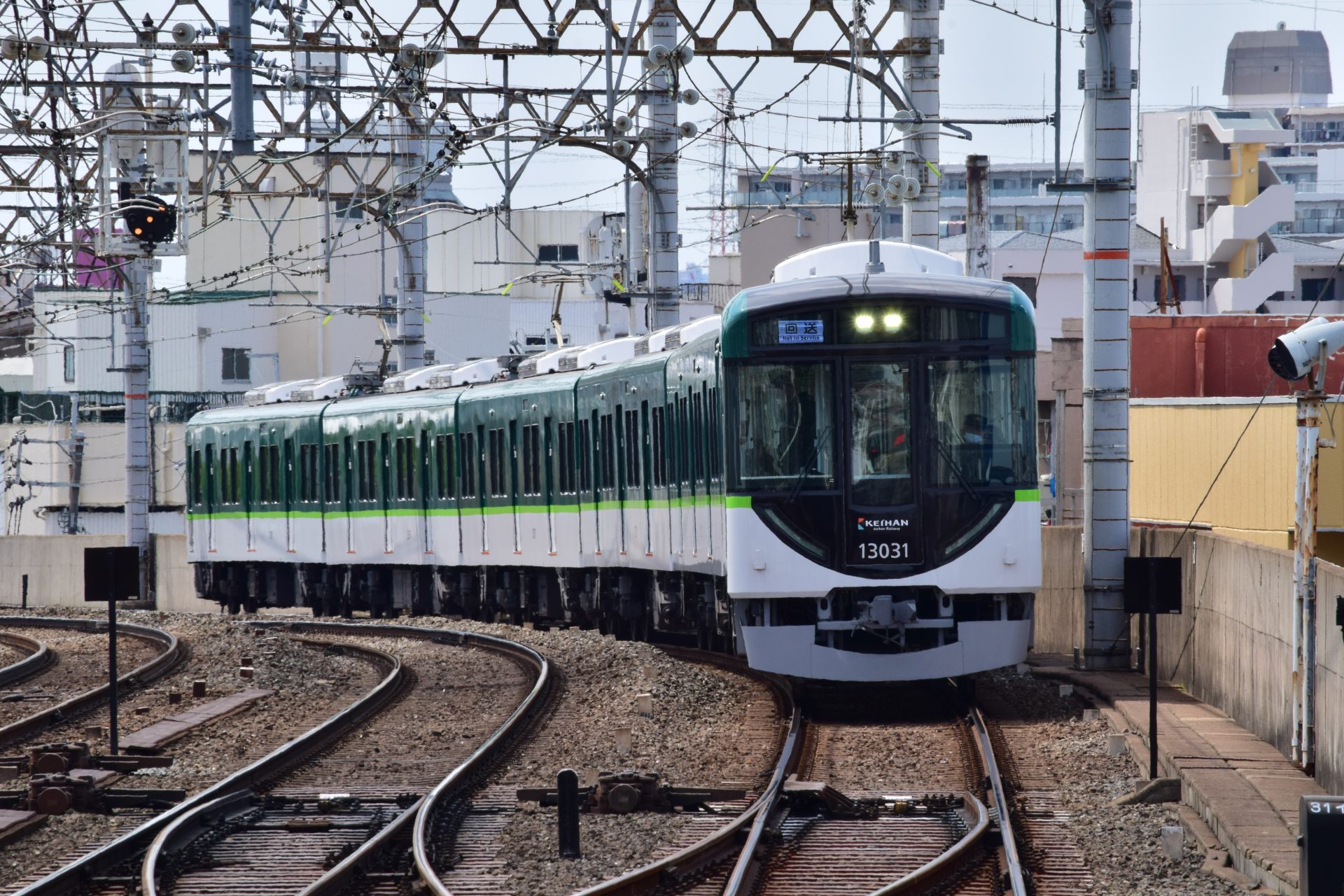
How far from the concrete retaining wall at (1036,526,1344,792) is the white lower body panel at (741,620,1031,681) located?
62.2 inches

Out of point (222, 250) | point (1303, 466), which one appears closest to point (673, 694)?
point (1303, 466)

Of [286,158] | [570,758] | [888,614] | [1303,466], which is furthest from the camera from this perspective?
[286,158]

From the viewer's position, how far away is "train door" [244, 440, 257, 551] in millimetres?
29766

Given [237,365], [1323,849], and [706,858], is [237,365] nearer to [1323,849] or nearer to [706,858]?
[706,858]

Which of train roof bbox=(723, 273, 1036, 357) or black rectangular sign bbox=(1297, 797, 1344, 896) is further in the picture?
train roof bbox=(723, 273, 1036, 357)

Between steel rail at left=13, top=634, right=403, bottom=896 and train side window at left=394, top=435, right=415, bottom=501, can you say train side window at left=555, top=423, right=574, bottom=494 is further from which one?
train side window at left=394, top=435, right=415, bottom=501

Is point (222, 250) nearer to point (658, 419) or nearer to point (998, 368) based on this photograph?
point (658, 419)

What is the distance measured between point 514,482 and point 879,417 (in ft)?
30.3

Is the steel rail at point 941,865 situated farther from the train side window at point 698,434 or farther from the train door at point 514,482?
the train door at point 514,482

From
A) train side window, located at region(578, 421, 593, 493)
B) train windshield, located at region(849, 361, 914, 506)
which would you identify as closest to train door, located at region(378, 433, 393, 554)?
train side window, located at region(578, 421, 593, 493)

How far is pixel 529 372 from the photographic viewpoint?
75.1 ft

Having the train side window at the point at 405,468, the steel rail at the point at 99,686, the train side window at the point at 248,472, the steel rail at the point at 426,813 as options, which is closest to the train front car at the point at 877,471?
the steel rail at the point at 426,813

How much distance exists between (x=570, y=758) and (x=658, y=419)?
516 centimetres

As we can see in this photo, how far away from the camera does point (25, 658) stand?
23719 mm
